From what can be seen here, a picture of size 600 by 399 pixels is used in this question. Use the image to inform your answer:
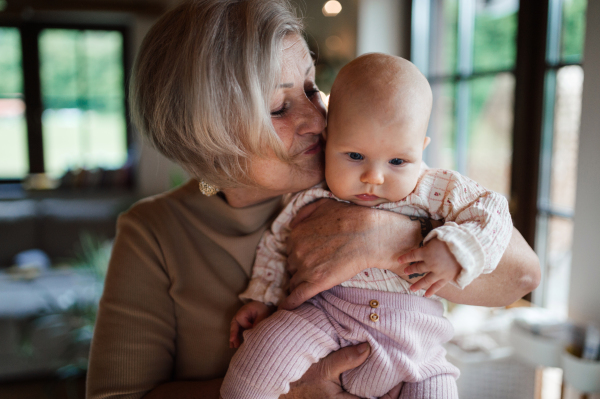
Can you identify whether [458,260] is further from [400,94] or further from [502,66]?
[502,66]

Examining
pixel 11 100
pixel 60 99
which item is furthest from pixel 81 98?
pixel 11 100

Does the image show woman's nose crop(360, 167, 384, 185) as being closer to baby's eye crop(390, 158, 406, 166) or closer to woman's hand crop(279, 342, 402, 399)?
baby's eye crop(390, 158, 406, 166)

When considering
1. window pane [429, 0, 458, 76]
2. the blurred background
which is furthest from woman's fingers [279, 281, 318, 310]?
window pane [429, 0, 458, 76]

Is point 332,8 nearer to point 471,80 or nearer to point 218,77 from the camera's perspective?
point 471,80

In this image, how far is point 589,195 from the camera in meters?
2.13

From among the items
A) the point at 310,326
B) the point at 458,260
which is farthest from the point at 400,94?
the point at 310,326

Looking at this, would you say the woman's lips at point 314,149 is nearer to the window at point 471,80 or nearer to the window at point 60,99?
the window at point 471,80

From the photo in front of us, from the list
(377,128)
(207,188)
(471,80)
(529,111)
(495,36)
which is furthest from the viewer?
(471,80)

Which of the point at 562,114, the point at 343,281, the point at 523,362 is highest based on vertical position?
the point at 562,114

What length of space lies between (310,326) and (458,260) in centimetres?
33

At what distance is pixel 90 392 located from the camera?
104 centimetres

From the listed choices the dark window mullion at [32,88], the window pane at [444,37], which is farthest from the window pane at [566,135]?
the dark window mullion at [32,88]

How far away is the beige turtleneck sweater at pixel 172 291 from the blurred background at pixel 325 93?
8.9 inches

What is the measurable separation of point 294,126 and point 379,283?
0.38m
